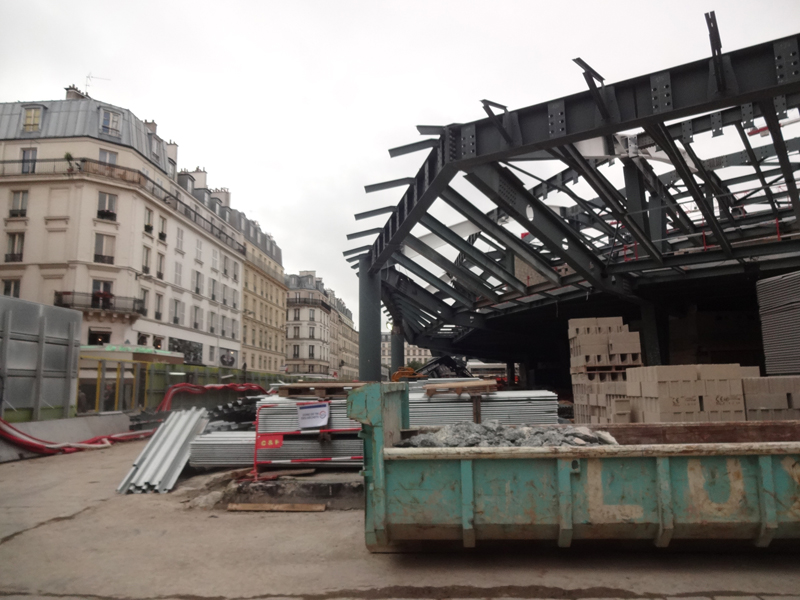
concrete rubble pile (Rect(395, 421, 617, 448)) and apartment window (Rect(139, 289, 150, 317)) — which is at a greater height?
apartment window (Rect(139, 289, 150, 317))

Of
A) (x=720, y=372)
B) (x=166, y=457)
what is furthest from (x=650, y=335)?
(x=166, y=457)

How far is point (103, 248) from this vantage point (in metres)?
35.3

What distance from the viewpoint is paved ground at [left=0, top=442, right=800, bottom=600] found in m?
4.13

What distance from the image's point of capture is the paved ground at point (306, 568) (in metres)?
4.13

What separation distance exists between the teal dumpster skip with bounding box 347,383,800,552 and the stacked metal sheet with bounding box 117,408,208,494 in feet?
16.8

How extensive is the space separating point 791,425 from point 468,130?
248 inches

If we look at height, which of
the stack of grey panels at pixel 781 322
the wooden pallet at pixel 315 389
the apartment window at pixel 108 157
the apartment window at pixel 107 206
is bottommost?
the wooden pallet at pixel 315 389

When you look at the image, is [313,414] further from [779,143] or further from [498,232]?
[779,143]

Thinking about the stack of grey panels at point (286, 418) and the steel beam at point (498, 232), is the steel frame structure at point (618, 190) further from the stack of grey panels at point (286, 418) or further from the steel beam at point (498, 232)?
the stack of grey panels at point (286, 418)

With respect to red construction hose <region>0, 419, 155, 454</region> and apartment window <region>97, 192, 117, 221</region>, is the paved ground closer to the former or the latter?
red construction hose <region>0, 419, 155, 454</region>

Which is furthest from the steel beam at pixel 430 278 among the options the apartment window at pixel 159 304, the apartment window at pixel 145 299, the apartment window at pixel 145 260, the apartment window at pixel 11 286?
the apartment window at pixel 11 286

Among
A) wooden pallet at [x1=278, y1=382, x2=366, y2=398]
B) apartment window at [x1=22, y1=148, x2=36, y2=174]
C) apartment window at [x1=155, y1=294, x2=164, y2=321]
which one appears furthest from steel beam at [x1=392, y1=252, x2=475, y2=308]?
apartment window at [x1=22, y1=148, x2=36, y2=174]

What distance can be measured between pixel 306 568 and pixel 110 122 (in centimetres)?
4037

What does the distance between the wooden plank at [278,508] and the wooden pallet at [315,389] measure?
6.31ft
